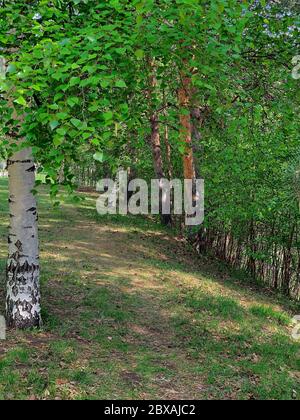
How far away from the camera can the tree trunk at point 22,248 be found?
7117 millimetres

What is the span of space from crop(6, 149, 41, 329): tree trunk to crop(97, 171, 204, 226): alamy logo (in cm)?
958

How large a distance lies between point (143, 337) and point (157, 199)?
16464mm

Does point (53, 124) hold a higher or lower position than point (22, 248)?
higher

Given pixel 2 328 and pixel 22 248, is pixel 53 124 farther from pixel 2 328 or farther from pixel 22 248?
pixel 2 328

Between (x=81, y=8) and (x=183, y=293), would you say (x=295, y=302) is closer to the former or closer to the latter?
(x=183, y=293)

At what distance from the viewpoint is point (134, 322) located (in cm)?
882

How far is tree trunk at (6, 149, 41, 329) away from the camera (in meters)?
7.12

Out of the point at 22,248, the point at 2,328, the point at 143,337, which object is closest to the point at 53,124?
the point at 22,248

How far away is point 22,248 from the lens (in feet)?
23.8

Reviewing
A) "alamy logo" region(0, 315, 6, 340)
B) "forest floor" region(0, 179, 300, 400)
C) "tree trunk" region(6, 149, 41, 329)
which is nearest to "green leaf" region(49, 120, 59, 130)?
"tree trunk" region(6, 149, 41, 329)

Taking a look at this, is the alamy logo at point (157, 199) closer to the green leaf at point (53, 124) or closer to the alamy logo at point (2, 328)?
the alamy logo at point (2, 328)

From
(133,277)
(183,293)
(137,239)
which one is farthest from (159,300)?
(137,239)

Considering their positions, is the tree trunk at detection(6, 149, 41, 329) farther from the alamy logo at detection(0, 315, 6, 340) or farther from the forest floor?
the forest floor

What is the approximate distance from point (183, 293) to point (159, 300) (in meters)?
1.16
